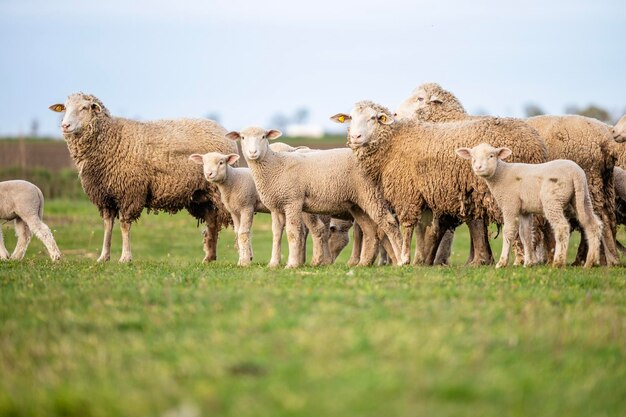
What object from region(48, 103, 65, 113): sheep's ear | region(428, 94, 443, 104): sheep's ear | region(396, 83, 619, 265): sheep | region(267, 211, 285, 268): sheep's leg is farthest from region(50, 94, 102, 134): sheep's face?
region(396, 83, 619, 265): sheep

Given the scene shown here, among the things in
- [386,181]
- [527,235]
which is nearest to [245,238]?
[386,181]

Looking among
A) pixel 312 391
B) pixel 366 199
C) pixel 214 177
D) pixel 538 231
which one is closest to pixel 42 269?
pixel 214 177

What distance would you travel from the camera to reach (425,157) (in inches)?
570

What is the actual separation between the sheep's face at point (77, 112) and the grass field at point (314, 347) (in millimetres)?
6162

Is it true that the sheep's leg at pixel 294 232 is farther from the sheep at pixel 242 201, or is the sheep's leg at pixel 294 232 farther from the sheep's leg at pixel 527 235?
the sheep's leg at pixel 527 235

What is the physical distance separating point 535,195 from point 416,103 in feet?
15.9

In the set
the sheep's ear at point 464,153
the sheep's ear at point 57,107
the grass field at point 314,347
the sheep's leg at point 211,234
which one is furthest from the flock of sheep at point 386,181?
the grass field at point 314,347

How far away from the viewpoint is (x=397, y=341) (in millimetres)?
6801

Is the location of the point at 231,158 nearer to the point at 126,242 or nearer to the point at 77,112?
the point at 126,242

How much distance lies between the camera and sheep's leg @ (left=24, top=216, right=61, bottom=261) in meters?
16.0

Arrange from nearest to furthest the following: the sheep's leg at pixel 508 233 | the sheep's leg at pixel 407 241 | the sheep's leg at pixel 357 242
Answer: the sheep's leg at pixel 508 233 → the sheep's leg at pixel 407 241 → the sheep's leg at pixel 357 242

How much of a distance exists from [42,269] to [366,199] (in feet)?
15.1

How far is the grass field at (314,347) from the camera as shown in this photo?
5.65 m

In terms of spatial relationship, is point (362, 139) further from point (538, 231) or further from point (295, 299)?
point (295, 299)
